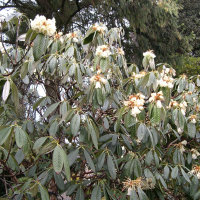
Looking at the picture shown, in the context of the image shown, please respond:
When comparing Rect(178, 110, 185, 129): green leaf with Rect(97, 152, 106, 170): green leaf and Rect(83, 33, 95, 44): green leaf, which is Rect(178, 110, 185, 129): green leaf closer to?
Rect(97, 152, 106, 170): green leaf

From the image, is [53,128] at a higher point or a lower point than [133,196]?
higher

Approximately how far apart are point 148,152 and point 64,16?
11.0 feet

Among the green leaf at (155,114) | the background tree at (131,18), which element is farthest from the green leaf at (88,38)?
the background tree at (131,18)

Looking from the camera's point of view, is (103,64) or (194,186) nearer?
(103,64)

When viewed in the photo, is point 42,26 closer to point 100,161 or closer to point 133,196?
point 100,161

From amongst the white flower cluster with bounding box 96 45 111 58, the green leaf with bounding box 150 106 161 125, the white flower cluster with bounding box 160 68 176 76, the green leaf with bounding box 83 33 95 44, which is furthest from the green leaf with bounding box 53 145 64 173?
the white flower cluster with bounding box 160 68 176 76

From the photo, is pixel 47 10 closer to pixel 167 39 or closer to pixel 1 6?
pixel 1 6

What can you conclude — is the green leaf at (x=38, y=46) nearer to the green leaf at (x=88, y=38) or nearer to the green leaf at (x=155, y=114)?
the green leaf at (x=88, y=38)

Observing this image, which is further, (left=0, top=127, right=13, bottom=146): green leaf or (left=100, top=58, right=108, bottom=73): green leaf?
(left=100, top=58, right=108, bottom=73): green leaf

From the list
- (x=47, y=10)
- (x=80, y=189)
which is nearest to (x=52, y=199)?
(x=80, y=189)

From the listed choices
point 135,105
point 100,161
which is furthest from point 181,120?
point 100,161

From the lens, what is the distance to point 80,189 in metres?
1.39

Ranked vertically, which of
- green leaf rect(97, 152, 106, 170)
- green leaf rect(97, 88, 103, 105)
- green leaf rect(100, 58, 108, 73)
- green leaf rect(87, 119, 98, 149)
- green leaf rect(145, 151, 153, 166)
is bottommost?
green leaf rect(145, 151, 153, 166)

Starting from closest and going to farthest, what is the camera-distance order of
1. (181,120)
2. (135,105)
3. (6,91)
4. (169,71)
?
1. (6,91)
2. (135,105)
3. (181,120)
4. (169,71)
